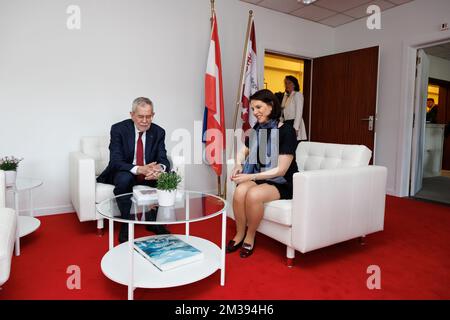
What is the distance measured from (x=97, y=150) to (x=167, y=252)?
5.11 ft

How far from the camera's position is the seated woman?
6.81ft

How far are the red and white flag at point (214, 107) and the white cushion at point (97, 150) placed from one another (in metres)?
1.10

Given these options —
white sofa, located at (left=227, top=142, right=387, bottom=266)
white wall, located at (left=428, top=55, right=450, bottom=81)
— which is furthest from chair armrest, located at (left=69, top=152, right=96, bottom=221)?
white wall, located at (left=428, top=55, right=450, bottom=81)

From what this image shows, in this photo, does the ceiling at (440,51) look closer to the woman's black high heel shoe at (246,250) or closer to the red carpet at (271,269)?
the red carpet at (271,269)

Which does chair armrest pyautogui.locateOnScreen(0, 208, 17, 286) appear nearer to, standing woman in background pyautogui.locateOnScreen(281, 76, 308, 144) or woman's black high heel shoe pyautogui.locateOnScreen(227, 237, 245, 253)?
woman's black high heel shoe pyautogui.locateOnScreen(227, 237, 245, 253)

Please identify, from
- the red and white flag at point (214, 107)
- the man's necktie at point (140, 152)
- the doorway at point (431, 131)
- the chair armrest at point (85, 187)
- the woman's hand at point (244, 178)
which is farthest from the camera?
the doorway at point (431, 131)

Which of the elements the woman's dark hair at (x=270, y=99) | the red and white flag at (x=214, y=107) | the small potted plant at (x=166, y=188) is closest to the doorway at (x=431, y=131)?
the red and white flag at (x=214, y=107)

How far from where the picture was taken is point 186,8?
3.48m

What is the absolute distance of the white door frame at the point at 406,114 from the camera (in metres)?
3.83

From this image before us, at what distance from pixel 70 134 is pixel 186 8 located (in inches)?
71.2

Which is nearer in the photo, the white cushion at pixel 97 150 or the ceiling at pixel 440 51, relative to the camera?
the white cushion at pixel 97 150

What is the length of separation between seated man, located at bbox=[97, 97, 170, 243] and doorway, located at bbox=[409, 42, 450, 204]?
3.21m

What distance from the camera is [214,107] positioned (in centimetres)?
341
